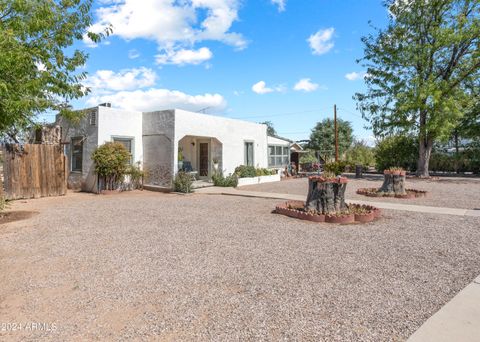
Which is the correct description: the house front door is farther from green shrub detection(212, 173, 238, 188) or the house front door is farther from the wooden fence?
the wooden fence

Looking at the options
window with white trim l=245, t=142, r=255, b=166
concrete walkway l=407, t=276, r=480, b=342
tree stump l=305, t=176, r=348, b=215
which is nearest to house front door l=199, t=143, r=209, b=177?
window with white trim l=245, t=142, r=255, b=166

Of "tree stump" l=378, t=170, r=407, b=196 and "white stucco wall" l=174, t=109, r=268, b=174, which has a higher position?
"white stucco wall" l=174, t=109, r=268, b=174

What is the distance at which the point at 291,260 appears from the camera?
502 centimetres

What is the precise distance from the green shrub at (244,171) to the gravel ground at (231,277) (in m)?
9.88

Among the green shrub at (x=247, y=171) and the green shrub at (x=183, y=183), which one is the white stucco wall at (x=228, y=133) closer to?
the green shrub at (x=247, y=171)

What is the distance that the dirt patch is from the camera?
26.9 ft

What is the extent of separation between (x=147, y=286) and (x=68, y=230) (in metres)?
4.03

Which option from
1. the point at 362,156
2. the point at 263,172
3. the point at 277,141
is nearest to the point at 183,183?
the point at 263,172

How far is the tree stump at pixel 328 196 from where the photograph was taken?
8305mm

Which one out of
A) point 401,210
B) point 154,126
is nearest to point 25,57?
point 154,126

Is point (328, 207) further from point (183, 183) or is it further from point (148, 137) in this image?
point (148, 137)

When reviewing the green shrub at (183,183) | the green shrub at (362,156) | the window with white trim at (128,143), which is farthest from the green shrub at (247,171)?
the green shrub at (362,156)

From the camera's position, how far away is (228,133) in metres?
17.7

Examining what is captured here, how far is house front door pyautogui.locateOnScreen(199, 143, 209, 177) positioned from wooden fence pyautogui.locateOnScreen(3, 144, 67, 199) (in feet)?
23.8
